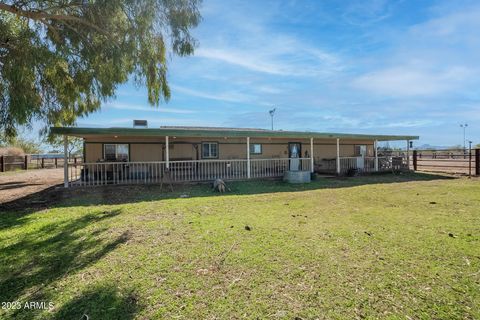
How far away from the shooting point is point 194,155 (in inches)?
575

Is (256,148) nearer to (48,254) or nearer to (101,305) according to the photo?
(48,254)

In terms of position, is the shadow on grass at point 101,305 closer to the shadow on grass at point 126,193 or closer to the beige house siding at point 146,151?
the shadow on grass at point 126,193

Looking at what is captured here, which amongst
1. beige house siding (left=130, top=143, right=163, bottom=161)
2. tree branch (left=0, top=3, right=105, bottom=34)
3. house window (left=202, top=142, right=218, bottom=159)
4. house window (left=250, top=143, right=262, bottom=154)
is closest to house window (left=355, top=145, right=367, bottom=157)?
house window (left=250, top=143, right=262, bottom=154)

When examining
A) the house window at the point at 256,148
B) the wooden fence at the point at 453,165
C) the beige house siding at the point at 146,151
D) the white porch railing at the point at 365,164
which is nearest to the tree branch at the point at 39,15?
the beige house siding at the point at 146,151

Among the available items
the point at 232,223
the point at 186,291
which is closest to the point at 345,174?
the point at 232,223

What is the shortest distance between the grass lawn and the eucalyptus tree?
137 inches

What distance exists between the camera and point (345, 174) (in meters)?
16.0

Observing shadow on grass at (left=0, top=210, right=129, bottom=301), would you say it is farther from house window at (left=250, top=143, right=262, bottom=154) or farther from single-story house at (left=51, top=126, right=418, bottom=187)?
house window at (left=250, top=143, right=262, bottom=154)

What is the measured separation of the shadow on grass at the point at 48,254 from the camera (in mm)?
3391

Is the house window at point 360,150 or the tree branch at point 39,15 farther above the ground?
the tree branch at point 39,15

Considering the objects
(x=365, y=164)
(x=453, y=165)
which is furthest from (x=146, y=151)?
(x=453, y=165)

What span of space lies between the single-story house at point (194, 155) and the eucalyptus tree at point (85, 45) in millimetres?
2426

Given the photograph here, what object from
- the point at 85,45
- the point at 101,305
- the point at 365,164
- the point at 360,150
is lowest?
the point at 101,305

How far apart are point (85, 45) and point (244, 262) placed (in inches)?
307
